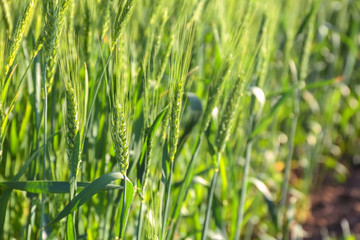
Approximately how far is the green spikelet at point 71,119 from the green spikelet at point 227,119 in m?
0.40

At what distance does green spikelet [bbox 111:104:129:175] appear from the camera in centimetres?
95

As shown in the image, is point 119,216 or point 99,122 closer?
point 119,216

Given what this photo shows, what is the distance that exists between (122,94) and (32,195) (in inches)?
17.7

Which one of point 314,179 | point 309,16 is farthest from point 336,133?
point 309,16

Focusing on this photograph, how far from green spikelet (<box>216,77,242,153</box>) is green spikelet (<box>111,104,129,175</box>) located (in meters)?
0.33

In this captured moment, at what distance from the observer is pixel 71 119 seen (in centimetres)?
95

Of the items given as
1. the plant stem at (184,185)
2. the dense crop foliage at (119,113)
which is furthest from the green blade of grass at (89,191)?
the plant stem at (184,185)

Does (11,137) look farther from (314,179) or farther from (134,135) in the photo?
(314,179)

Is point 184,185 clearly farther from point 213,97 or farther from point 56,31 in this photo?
point 56,31

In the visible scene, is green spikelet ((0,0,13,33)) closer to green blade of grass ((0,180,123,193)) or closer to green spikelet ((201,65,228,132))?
green blade of grass ((0,180,123,193))

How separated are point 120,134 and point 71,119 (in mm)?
102

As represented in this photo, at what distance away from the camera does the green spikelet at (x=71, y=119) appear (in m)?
0.95

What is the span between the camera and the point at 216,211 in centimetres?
158

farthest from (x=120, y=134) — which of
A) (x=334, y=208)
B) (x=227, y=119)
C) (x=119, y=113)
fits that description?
(x=334, y=208)
